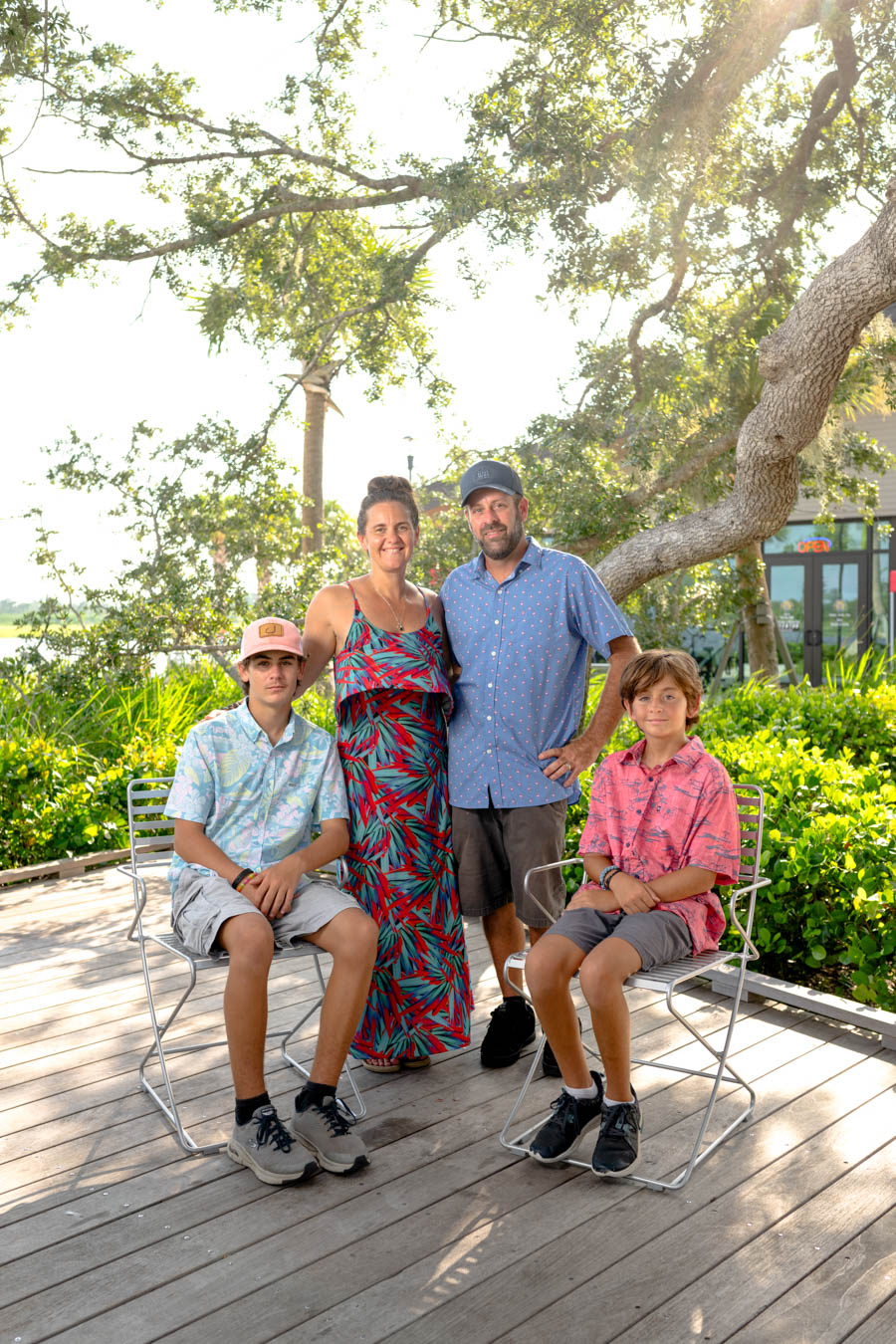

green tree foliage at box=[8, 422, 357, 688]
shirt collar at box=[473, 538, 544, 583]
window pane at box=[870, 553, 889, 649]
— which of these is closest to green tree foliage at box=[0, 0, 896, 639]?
green tree foliage at box=[8, 422, 357, 688]

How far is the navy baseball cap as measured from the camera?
131 inches

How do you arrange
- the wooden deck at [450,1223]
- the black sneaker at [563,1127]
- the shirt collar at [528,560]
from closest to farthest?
the wooden deck at [450,1223]
the black sneaker at [563,1127]
the shirt collar at [528,560]

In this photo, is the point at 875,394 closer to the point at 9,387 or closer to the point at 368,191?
the point at 368,191

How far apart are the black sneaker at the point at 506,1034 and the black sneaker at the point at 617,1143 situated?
693mm

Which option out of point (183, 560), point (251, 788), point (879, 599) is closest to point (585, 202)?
point (183, 560)

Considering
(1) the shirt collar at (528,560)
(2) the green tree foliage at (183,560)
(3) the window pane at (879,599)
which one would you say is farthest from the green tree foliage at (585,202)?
(3) the window pane at (879,599)

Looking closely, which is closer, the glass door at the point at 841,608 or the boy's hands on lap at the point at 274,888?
the boy's hands on lap at the point at 274,888

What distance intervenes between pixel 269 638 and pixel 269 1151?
4.17 ft

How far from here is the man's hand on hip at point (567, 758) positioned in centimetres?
329

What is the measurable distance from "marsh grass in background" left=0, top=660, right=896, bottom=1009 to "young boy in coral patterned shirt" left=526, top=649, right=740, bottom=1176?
116 centimetres

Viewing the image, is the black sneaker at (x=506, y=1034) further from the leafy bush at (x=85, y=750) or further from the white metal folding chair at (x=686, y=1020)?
the leafy bush at (x=85, y=750)

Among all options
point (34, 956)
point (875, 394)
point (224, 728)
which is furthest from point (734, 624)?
point (224, 728)

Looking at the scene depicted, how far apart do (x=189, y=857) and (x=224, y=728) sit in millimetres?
353

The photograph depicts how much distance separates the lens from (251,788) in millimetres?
3209
